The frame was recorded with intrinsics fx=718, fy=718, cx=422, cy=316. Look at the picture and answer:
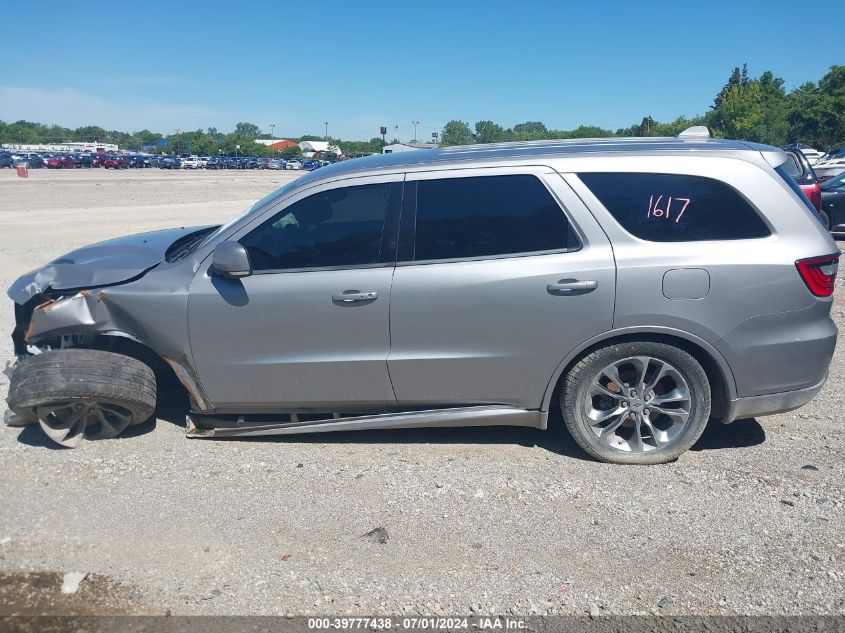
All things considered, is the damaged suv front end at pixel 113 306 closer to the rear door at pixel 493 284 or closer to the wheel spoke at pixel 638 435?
the rear door at pixel 493 284

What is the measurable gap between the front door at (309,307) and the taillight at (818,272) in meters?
2.35

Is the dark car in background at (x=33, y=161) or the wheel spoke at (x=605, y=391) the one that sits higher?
the wheel spoke at (x=605, y=391)

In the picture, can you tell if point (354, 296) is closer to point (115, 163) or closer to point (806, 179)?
point (806, 179)

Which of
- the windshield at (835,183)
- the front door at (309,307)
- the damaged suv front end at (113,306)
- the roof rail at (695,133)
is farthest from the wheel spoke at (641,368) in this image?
the windshield at (835,183)

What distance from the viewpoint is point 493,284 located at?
4129 mm

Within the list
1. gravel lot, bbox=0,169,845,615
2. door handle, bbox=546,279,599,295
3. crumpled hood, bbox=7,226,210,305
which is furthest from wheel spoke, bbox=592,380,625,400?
crumpled hood, bbox=7,226,210,305

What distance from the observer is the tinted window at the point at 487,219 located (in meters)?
4.21

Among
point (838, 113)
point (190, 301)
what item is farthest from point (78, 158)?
point (190, 301)

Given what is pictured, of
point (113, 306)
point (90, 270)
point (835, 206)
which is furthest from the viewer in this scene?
point (835, 206)

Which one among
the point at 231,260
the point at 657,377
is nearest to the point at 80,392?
the point at 231,260

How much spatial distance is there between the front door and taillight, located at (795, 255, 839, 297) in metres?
2.35

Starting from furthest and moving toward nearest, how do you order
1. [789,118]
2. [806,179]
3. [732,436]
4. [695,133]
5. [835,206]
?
[789,118]
[835,206]
[806,179]
[695,133]
[732,436]

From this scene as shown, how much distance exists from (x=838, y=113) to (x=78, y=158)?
7198cm

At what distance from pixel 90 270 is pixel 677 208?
367 cm
